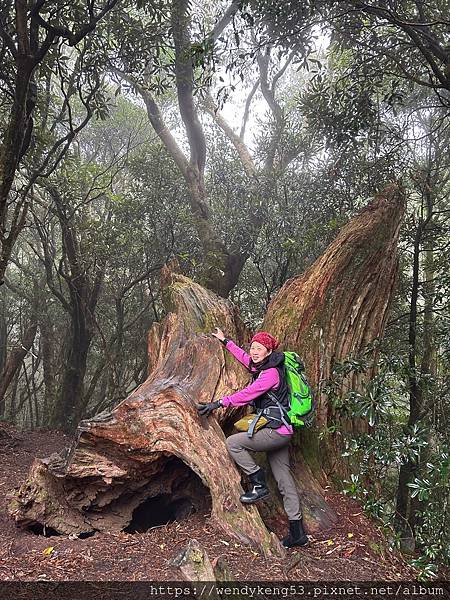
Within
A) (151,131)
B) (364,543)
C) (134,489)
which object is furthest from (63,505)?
(151,131)

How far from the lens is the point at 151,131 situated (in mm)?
19438

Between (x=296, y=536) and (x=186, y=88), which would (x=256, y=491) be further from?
(x=186, y=88)

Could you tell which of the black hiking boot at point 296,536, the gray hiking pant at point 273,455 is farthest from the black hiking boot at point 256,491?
the black hiking boot at point 296,536

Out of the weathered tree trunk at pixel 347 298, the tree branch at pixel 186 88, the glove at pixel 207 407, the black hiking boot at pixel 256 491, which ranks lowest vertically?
the black hiking boot at pixel 256 491

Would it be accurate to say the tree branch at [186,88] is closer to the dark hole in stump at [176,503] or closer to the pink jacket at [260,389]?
the pink jacket at [260,389]

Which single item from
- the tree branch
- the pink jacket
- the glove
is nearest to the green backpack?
the pink jacket

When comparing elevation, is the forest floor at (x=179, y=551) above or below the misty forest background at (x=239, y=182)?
below

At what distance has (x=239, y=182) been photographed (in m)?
13.0

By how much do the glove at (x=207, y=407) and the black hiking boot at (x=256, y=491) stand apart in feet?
2.41

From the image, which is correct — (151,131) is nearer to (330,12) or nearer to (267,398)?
(330,12)

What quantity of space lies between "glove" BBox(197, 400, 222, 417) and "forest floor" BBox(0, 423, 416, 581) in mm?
1012

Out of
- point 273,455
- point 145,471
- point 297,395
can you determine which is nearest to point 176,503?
point 145,471

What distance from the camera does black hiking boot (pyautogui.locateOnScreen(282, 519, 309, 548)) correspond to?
173 inches

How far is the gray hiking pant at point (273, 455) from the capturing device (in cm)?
449
